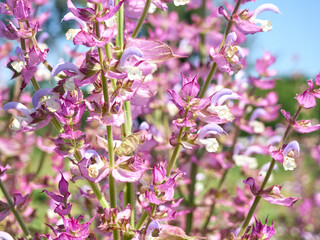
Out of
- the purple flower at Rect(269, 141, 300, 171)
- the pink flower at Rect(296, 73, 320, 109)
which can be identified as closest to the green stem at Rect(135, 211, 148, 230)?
the purple flower at Rect(269, 141, 300, 171)

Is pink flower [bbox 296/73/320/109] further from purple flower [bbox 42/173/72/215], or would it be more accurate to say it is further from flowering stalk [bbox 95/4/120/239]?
purple flower [bbox 42/173/72/215]

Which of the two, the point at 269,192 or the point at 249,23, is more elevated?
the point at 249,23

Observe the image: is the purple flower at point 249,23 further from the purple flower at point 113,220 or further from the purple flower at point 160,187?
the purple flower at point 113,220

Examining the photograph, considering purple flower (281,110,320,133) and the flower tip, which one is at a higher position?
the flower tip

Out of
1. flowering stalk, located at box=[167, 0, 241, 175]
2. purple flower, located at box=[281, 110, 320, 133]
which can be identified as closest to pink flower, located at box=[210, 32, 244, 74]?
flowering stalk, located at box=[167, 0, 241, 175]

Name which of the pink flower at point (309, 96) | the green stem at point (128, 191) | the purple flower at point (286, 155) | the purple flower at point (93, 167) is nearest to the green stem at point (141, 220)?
the green stem at point (128, 191)

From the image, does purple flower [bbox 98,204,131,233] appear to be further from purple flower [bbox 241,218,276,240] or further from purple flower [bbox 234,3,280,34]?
purple flower [bbox 234,3,280,34]

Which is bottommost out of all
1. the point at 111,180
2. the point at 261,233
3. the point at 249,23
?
the point at 261,233

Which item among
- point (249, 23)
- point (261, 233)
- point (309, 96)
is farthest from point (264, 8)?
point (261, 233)

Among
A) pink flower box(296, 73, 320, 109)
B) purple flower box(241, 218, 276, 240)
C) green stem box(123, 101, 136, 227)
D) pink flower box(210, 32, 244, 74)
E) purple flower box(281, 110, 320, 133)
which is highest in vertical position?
pink flower box(210, 32, 244, 74)

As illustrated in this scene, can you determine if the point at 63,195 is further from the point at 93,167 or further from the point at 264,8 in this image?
the point at 264,8

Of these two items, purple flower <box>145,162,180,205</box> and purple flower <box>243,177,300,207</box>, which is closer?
purple flower <box>145,162,180,205</box>

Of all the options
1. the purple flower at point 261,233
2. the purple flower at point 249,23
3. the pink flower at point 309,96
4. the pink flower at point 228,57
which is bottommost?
the purple flower at point 261,233
